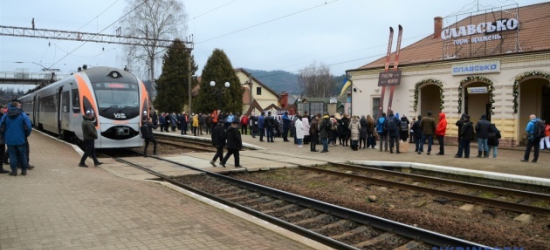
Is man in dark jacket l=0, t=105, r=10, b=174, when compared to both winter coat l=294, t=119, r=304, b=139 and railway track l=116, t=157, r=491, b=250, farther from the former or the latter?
winter coat l=294, t=119, r=304, b=139

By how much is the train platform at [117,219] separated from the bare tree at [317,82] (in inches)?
3244

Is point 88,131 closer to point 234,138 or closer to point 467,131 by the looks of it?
point 234,138

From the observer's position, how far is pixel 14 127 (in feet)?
33.8

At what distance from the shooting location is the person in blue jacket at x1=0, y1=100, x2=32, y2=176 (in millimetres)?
10258

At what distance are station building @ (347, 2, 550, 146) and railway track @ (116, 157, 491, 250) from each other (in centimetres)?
1549

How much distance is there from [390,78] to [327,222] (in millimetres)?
19310

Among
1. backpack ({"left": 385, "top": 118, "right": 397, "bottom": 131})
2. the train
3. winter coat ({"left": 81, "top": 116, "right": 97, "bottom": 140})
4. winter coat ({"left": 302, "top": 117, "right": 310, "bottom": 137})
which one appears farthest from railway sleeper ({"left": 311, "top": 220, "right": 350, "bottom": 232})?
winter coat ({"left": 302, "top": 117, "right": 310, "bottom": 137})

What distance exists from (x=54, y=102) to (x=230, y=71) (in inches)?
1271

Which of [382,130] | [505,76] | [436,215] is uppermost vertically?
[505,76]

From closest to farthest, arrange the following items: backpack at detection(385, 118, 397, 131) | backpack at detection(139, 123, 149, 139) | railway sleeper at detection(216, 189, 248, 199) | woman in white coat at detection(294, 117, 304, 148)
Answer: railway sleeper at detection(216, 189, 248, 199)
backpack at detection(139, 123, 149, 139)
backpack at detection(385, 118, 397, 131)
woman in white coat at detection(294, 117, 304, 148)

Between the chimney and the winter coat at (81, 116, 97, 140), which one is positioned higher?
the chimney

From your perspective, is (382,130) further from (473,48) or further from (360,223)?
(360,223)

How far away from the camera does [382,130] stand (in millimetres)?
18359

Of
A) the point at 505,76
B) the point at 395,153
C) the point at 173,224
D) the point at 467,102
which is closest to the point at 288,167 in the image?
the point at 395,153
